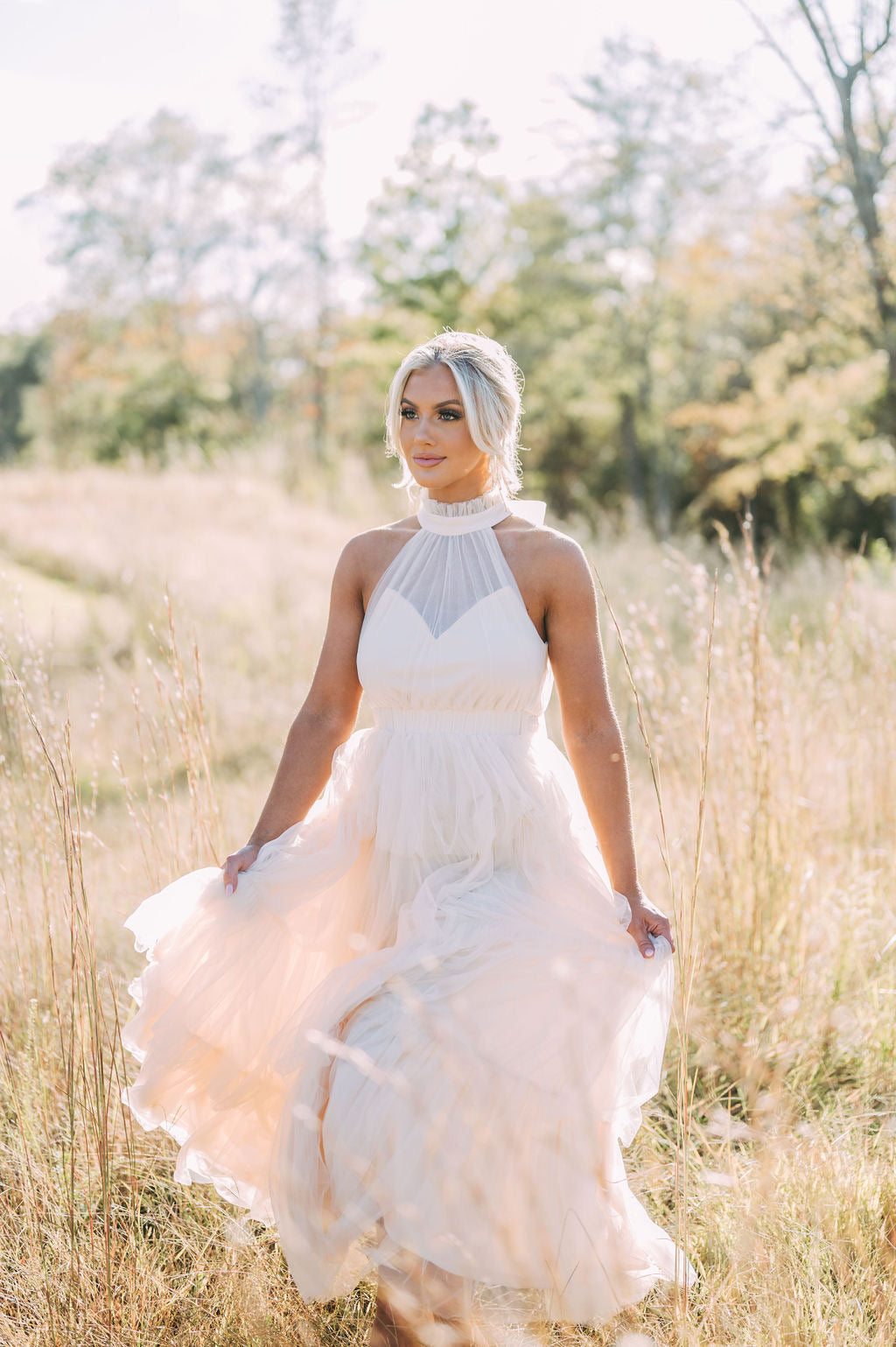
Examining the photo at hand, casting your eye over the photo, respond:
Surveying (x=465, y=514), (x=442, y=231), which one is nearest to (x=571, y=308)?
(x=442, y=231)

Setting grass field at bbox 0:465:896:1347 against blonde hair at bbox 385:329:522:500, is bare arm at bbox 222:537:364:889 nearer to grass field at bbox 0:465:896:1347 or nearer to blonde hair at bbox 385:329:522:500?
blonde hair at bbox 385:329:522:500

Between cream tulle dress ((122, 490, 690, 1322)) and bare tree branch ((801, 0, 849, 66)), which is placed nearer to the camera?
cream tulle dress ((122, 490, 690, 1322))

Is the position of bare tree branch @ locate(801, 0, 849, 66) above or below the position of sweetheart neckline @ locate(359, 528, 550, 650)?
above

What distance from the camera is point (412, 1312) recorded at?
6.19 feet

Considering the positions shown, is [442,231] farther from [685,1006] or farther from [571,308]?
[685,1006]

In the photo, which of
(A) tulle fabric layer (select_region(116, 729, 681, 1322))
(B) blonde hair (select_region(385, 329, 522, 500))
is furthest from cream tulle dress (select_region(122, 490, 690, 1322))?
(B) blonde hair (select_region(385, 329, 522, 500))

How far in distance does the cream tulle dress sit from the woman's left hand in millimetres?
34

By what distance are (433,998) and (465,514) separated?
115 cm

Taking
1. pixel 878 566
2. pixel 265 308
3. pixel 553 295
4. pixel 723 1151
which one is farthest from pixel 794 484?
pixel 723 1151

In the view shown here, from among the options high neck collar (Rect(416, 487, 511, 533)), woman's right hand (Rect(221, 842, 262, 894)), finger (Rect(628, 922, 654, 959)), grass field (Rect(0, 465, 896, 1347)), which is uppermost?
high neck collar (Rect(416, 487, 511, 533))

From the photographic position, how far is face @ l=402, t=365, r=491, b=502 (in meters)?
2.42

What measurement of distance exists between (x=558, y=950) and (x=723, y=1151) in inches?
41.4

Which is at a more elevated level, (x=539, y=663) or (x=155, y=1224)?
(x=539, y=663)

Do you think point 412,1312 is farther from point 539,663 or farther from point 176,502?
point 176,502
